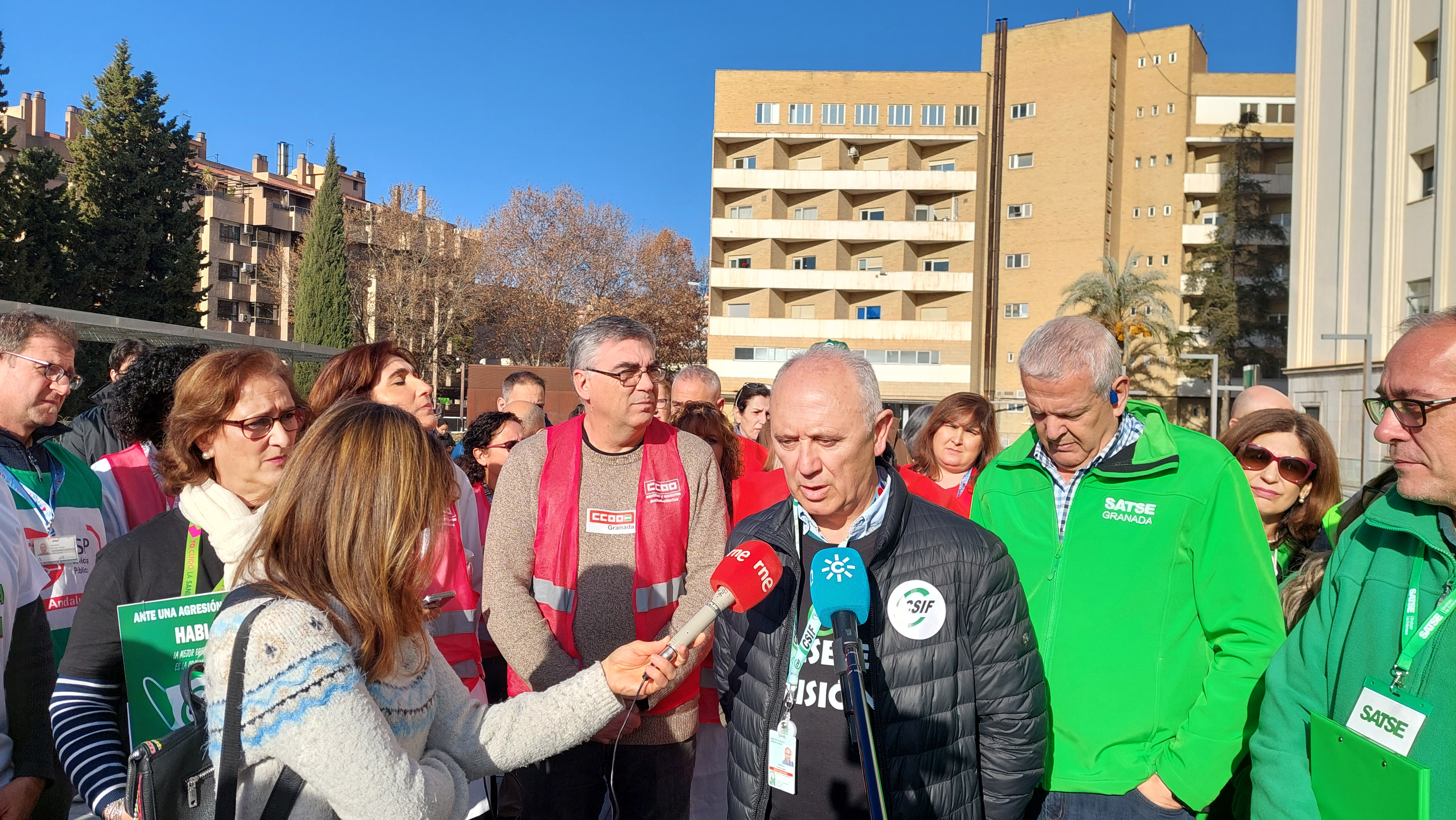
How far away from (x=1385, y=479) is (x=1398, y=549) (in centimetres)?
41

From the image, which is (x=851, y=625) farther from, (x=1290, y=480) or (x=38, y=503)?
(x=38, y=503)

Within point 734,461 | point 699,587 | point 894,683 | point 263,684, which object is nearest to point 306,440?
point 263,684

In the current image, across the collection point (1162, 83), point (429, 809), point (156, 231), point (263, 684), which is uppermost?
point (1162, 83)

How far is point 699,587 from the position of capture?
354 centimetres

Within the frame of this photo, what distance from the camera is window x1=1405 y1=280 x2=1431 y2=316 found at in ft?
75.9

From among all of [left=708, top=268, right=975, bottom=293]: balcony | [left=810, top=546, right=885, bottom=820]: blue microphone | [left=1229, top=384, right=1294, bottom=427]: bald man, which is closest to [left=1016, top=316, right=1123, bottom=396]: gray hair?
[left=810, top=546, right=885, bottom=820]: blue microphone

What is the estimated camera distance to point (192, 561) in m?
2.59

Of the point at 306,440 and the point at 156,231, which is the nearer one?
the point at 306,440

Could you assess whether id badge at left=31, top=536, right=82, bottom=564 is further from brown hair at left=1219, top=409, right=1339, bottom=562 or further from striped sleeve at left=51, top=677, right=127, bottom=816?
brown hair at left=1219, top=409, right=1339, bottom=562

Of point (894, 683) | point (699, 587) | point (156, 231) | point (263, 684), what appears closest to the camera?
point (263, 684)

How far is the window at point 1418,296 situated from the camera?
23.1m

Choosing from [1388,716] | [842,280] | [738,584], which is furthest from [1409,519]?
[842,280]

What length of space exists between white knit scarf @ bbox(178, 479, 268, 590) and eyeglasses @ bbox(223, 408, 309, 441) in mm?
180

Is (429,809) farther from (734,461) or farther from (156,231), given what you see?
(156,231)
